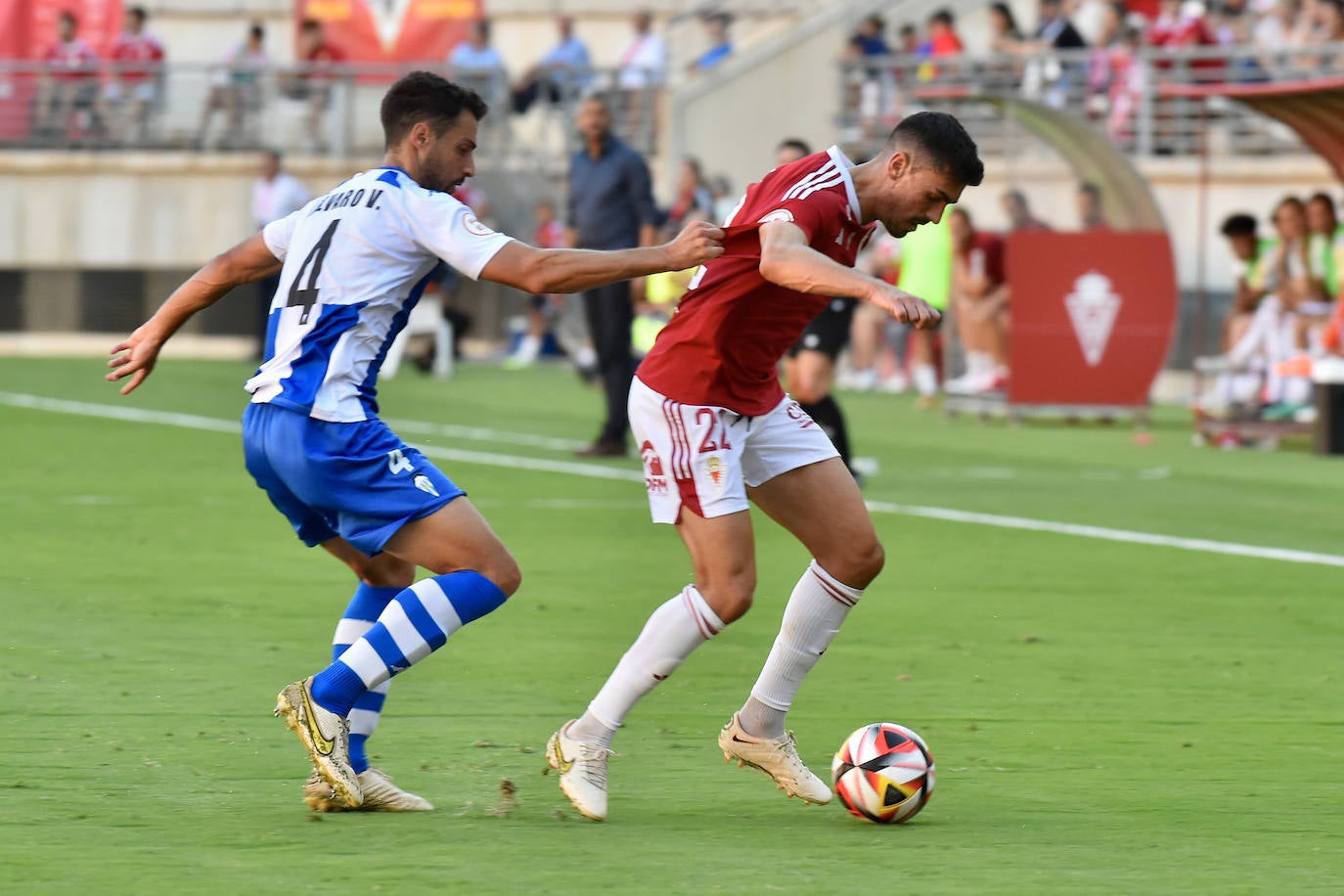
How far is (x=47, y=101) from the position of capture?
3250 cm

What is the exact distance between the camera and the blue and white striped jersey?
20.2 feet

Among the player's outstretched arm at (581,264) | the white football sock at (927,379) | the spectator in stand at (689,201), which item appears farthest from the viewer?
the spectator in stand at (689,201)

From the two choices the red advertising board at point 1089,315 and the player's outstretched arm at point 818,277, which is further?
the red advertising board at point 1089,315

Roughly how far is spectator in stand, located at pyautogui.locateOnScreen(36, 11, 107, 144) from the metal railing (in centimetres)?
1080

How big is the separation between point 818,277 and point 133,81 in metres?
27.4

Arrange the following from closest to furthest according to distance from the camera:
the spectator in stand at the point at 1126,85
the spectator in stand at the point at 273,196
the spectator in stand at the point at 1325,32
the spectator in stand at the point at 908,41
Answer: the spectator in stand at the point at 1325,32 < the spectator in stand at the point at 1126,85 < the spectator in stand at the point at 273,196 < the spectator in stand at the point at 908,41

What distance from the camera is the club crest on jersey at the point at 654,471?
6.59m

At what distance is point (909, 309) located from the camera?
573cm

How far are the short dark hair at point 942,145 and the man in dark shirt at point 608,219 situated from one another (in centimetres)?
1003

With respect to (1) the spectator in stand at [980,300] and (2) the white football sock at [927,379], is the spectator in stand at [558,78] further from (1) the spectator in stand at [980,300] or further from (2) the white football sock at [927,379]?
(1) the spectator in stand at [980,300]

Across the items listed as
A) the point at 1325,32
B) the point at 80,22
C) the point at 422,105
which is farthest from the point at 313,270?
the point at 80,22

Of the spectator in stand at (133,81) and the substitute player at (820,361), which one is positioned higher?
the spectator in stand at (133,81)

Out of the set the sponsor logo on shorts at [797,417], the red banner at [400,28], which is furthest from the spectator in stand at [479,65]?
the sponsor logo on shorts at [797,417]

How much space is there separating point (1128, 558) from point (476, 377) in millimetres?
15554
